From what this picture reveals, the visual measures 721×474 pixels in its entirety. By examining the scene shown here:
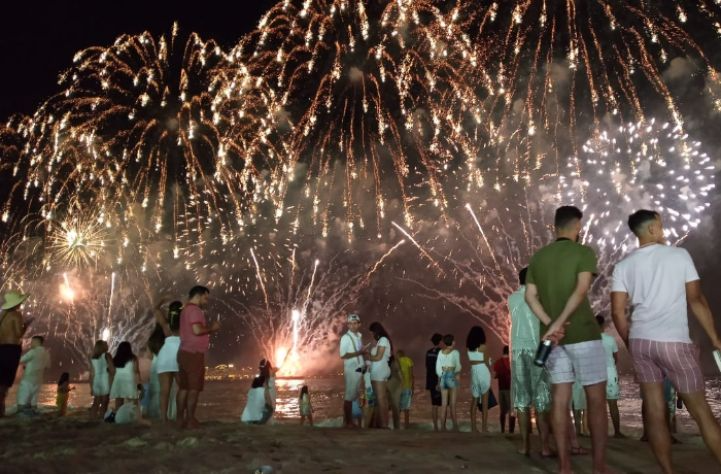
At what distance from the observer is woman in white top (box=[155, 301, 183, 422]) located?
31.8ft

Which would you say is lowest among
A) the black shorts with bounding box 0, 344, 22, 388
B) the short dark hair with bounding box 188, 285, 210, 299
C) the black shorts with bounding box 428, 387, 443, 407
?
the black shorts with bounding box 428, 387, 443, 407

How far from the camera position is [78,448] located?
6.66 m

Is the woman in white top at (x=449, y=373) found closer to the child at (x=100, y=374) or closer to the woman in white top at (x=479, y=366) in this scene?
the woman in white top at (x=479, y=366)

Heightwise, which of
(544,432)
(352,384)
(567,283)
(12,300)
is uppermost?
(12,300)

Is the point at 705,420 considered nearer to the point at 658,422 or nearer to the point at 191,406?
the point at 658,422

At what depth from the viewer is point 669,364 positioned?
174 inches

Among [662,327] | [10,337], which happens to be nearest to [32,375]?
[10,337]

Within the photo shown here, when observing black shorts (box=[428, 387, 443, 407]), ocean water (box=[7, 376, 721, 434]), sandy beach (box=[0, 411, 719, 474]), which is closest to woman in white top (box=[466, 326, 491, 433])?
black shorts (box=[428, 387, 443, 407])

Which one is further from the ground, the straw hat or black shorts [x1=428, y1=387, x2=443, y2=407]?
the straw hat

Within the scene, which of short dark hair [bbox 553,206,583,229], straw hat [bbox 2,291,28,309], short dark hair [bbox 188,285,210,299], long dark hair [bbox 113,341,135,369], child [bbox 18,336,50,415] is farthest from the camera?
child [bbox 18,336,50,415]

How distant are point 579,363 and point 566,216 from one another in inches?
45.9

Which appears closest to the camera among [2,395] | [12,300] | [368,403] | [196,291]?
[196,291]

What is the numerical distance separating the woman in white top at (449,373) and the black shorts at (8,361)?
6.77m

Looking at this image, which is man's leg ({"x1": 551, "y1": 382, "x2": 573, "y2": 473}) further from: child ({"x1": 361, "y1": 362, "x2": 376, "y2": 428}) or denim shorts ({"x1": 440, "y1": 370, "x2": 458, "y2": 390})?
denim shorts ({"x1": 440, "y1": 370, "x2": 458, "y2": 390})
